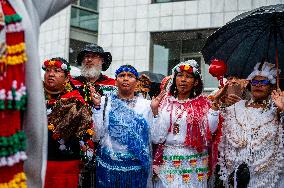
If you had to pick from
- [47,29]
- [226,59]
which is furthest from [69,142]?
[47,29]

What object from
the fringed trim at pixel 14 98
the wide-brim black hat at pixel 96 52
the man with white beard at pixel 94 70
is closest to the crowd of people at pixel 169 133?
the man with white beard at pixel 94 70

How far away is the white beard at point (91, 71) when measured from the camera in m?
6.37

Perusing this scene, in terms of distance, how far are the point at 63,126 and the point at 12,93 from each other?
2541 mm

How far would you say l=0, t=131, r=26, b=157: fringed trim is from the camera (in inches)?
72.7

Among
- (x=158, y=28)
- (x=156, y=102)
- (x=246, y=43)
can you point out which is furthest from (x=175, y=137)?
(x=158, y=28)

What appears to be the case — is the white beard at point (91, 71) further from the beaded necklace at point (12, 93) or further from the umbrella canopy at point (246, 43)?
the beaded necklace at point (12, 93)

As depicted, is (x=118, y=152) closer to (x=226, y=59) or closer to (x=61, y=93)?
(x=61, y=93)

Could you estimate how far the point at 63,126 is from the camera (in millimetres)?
4387

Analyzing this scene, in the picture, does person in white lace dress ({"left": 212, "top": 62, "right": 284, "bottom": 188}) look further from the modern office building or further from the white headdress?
the modern office building

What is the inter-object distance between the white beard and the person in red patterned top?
1423 millimetres

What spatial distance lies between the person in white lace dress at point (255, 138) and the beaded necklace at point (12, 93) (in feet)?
10.0

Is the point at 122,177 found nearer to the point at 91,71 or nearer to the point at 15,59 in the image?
the point at 91,71

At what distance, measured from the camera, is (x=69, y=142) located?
4.67 metres

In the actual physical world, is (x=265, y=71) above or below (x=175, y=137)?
above
